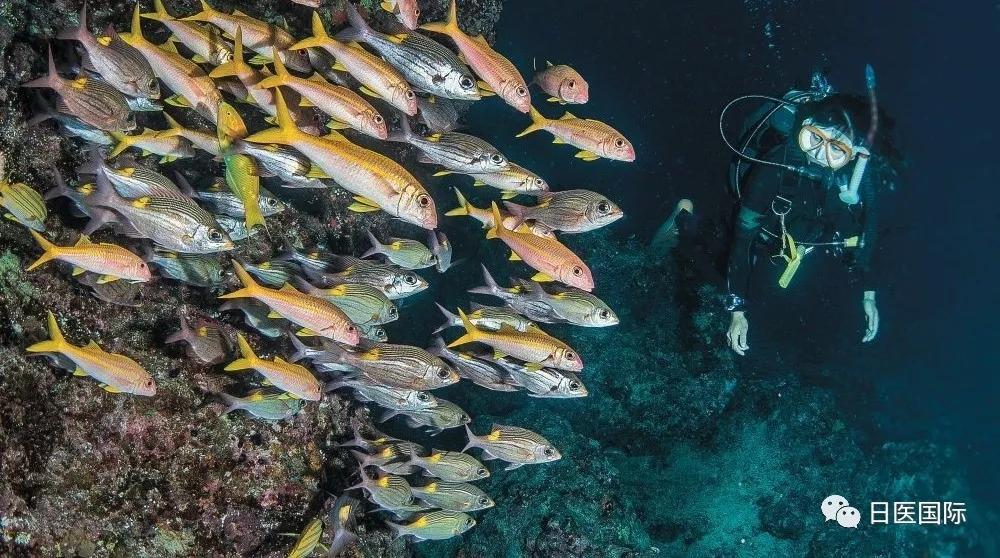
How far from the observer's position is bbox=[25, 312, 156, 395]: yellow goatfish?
118 inches

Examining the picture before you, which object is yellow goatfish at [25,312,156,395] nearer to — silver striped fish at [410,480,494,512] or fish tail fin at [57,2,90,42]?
fish tail fin at [57,2,90,42]

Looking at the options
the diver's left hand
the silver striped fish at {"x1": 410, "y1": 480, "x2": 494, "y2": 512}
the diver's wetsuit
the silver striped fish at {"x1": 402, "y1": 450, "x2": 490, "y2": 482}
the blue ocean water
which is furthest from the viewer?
the blue ocean water

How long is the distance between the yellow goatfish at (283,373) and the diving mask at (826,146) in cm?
587

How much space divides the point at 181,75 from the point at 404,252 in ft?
6.41

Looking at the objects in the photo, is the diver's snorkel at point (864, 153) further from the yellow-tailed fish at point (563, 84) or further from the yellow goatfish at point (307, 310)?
the yellow goatfish at point (307, 310)

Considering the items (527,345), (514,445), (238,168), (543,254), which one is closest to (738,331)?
(514,445)

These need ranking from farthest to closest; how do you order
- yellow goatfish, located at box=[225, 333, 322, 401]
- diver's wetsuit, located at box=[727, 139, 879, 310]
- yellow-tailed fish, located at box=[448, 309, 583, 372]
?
diver's wetsuit, located at box=[727, 139, 879, 310] → yellow-tailed fish, located at box=[448, 309, 583, 372] → yellow goatfish, located at box=[225, 333, 322, 401]

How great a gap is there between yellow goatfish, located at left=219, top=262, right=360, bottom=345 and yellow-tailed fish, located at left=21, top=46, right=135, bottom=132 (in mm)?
1144

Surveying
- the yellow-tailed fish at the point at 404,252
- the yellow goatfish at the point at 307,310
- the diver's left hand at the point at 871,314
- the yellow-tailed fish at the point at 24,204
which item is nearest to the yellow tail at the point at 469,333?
the yellow-tailed fish at the point at 404,252

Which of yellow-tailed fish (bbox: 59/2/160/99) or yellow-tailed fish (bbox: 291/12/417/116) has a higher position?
yellow-tailed fish (bbox: 291/12/417/116)

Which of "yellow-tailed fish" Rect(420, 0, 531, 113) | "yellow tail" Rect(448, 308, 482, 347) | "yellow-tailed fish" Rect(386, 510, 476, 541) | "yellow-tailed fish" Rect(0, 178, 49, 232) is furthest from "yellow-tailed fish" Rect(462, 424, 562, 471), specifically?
"yellow-tailed fish" Rect(0, 178, 49, 232)

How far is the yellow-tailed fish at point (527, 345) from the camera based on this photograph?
4.09m

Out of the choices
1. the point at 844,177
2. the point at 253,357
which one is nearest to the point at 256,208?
the point at 253,357

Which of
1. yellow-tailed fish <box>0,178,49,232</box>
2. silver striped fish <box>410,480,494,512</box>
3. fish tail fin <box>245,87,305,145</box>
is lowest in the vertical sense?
silver striped fish <box>410,480,494,512</box>
